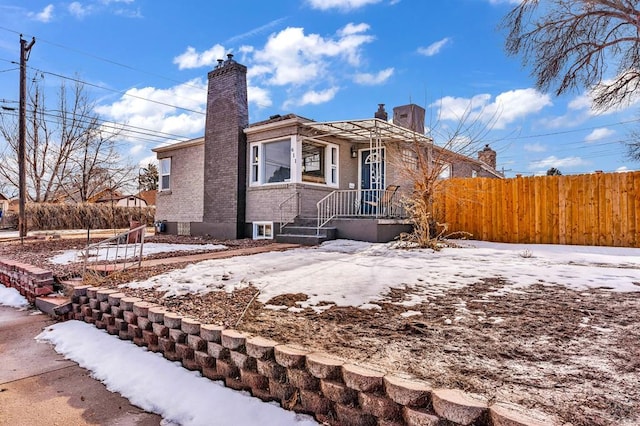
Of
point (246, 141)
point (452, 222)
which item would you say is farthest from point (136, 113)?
point (452, 222)

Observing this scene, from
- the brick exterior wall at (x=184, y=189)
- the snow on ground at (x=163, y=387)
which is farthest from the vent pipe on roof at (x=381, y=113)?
the snow on ground at (x=163, y=387)

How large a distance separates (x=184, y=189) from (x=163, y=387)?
11745 millimetres

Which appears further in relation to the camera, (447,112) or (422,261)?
(447,112)

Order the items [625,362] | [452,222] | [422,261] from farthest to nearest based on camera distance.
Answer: [452,222], [422,261], [625,362]

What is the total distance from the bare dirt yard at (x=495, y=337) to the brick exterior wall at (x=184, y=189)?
934cm

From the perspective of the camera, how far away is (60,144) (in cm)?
2544

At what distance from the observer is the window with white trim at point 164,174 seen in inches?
567

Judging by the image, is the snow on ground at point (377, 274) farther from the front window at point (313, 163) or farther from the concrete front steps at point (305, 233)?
the front window at point (313, 163)

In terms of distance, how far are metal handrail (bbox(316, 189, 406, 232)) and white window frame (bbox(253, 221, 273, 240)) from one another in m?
1.63

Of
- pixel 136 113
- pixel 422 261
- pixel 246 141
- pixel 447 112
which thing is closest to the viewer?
pixel 422 261

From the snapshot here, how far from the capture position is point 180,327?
3131 mm

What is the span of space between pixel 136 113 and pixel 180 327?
24744mm

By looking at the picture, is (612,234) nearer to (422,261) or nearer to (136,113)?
(422,261)

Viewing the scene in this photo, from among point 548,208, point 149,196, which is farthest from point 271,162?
point 149,196
